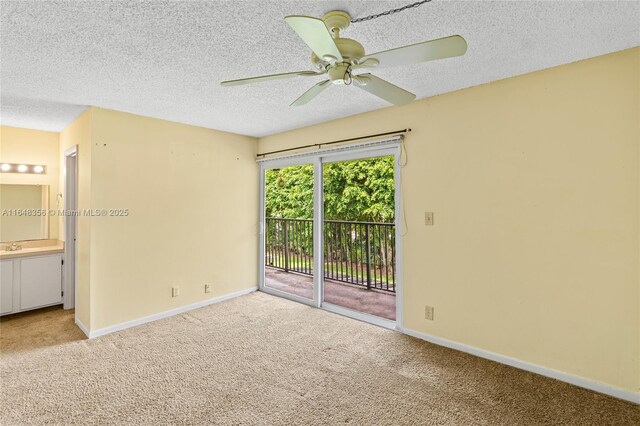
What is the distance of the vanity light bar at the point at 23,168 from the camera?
3846mm

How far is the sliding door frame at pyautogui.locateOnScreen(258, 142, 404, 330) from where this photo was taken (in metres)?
3.23

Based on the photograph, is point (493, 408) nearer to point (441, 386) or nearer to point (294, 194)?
point (441, 386)

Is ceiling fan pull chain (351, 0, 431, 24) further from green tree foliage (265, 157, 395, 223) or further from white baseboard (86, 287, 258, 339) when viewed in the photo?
white baseboard (86, 287, 258, 339)

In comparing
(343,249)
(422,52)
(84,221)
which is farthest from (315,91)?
(343,249)

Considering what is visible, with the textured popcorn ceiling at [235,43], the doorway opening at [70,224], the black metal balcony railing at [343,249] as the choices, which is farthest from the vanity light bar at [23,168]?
the black metal balcony railing at [343,249]

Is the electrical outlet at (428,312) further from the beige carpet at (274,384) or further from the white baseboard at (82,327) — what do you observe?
the white baseboard at (82,327)

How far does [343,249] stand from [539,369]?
290cm

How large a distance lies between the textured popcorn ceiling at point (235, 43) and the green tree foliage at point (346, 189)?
1.46 metres

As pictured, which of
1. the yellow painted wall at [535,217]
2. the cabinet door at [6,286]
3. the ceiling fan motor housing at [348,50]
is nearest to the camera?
the ceiling fan motor housing at [348,50]

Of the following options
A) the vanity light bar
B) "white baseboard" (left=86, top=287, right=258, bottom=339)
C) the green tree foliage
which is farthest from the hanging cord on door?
the vanity light bar

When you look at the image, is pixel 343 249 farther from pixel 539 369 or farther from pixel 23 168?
pixel 23 168

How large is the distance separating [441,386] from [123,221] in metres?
3.36

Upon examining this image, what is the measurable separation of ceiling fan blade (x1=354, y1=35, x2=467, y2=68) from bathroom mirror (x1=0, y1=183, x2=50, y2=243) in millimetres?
4695

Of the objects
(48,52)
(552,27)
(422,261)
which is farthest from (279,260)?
(552,27)
